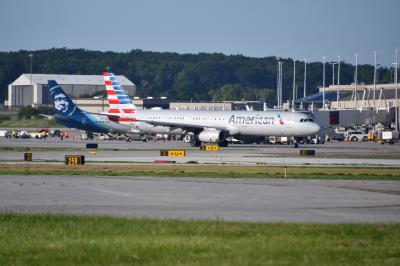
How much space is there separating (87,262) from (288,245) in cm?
515

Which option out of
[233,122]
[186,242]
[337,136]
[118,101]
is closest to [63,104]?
[118,101]

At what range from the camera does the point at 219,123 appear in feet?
333

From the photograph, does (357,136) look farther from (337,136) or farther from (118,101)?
(118,101)

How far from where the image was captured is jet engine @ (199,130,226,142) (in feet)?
321

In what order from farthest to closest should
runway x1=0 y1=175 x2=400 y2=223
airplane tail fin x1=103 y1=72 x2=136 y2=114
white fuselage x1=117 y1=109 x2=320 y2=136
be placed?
airplane tail fin x1=103 y1=72 x2=136 y2=114, white fuselage x1=117 y1=109 x2=320 y2=136, runway x1=0 y1=175 x2=400 y2=223

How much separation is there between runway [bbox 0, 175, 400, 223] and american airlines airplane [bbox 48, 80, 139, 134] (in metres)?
67.6

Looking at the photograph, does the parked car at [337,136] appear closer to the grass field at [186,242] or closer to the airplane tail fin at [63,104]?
the airplane tail fin at [63,104]

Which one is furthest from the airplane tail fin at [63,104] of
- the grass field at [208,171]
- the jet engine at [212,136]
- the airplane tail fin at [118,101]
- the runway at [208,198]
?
the runway at [208,198]

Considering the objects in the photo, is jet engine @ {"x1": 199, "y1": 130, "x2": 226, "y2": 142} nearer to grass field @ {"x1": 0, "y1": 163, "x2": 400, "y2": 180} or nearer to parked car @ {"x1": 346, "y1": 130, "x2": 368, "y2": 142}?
grass field @ {"x1": 0, "y1": 163, "x2": 400, "y2": 180}

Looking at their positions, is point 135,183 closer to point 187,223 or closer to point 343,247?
point 187,223

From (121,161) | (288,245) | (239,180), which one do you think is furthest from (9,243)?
(121,161)

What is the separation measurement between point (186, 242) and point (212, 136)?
A: 7471 cm

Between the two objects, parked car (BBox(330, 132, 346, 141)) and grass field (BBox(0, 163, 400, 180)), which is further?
parked car (BBox(330, 132, 346, 141))

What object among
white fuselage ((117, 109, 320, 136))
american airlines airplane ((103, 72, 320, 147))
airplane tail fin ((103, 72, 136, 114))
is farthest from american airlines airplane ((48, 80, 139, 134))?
white fuselage ((117, 109, 320, 136))
